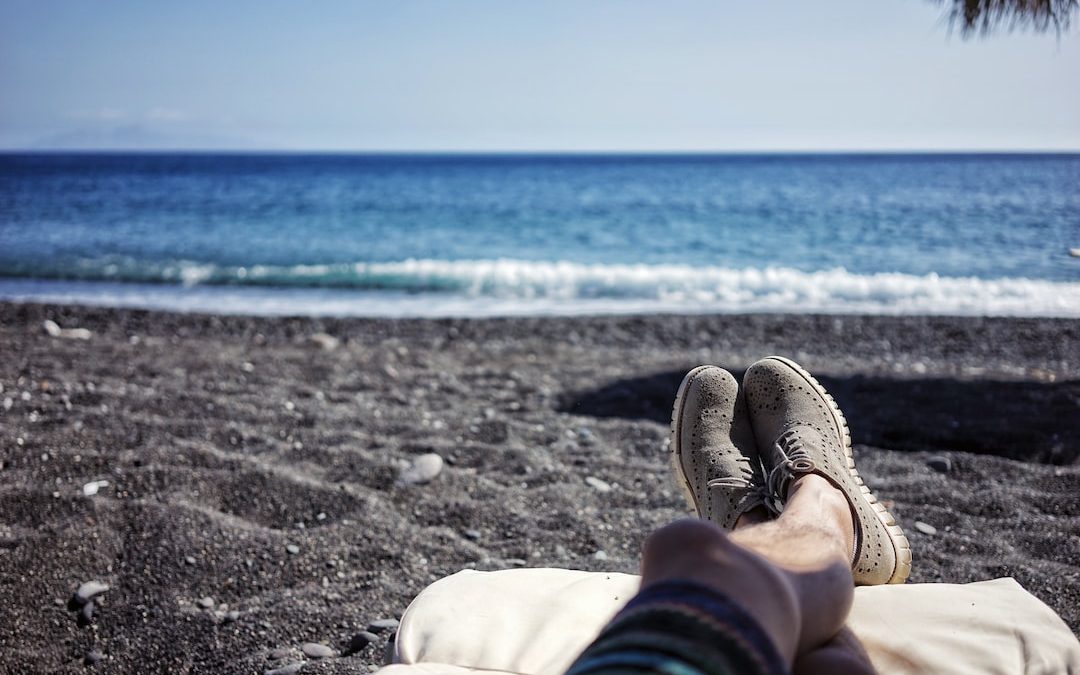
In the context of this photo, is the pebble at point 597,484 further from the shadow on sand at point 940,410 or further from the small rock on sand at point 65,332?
the small rock on sand at point 65,332

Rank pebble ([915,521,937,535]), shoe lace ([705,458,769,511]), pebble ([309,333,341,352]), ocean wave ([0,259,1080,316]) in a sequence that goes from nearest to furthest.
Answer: shoe lace ([705,458,769,511])
pebble ([915,521,937,535])
pebble ([309,333,341,352])
ocean wave ([0,259,1080,316])

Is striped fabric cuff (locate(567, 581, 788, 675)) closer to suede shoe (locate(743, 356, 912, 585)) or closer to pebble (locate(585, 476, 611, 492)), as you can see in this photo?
suede shoe (locate(743, 356, 912, 585))

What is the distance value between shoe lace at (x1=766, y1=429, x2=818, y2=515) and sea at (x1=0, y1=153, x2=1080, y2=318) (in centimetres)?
609

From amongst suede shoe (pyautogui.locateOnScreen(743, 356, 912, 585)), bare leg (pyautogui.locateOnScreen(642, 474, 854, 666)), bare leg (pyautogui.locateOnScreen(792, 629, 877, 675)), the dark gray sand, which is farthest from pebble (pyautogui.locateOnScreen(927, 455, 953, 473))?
bare leg (pyautogui.locateOnScreen(792, 629, 877, 675))

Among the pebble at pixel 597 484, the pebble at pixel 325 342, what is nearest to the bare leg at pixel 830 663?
the pebble at pixel 597 484

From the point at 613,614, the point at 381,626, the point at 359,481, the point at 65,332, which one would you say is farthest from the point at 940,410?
the point at 65,332

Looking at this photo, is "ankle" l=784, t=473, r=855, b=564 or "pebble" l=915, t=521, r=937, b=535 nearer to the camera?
"ankle" l=784, t=473, r=855, b=564

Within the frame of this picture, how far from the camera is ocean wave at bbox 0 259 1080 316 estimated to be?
8227 millimetres

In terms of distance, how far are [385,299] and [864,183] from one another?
2501cm

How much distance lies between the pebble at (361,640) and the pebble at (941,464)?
7.79 feet

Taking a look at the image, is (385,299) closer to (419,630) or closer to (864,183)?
(419,630)

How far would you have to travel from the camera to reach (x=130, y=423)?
327 cm

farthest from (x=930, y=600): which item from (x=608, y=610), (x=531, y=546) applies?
(x=531, y=546)

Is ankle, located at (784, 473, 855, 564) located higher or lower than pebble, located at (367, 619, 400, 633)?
higher
